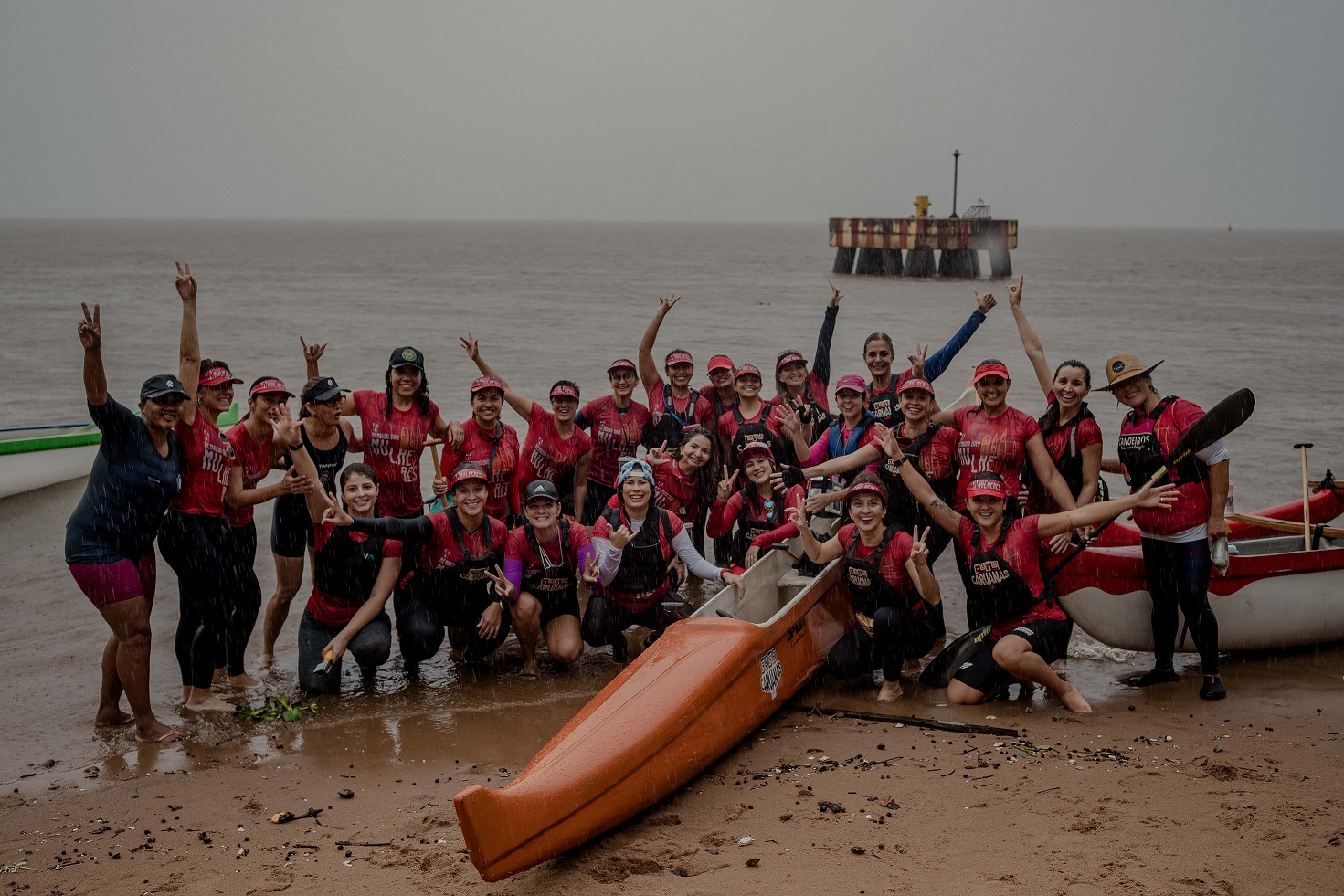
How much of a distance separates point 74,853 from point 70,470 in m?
9.05

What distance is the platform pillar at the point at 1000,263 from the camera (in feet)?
204

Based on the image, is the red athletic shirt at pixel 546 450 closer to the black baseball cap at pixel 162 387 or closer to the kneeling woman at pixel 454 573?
the kneeling woman at pixel 454 573

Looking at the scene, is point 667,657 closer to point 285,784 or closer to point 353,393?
point 285,784

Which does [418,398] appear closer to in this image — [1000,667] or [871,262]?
[1000,667]

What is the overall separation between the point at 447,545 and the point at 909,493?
112 inches

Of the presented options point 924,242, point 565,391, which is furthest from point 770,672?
point 924,242

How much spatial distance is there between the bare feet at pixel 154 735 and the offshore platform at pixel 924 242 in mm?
55558

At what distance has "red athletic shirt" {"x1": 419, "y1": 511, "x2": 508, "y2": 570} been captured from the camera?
652 cm

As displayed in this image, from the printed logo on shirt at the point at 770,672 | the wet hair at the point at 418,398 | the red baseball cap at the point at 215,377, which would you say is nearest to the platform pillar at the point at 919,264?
the wet hair at the point at 418,398

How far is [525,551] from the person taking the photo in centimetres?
662

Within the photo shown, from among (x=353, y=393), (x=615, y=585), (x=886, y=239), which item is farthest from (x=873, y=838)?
(x=886, y=239)

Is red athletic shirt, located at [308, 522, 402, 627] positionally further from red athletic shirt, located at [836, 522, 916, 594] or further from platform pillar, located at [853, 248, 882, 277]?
platform pillar, located at [853, 248, 882, 277]

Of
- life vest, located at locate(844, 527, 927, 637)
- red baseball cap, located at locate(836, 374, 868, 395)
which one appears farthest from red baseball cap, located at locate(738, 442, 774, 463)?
life vest, located at locate(844, 527, 927, 637)

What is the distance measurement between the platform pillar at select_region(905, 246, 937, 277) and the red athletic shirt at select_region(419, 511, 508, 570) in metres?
57.4
